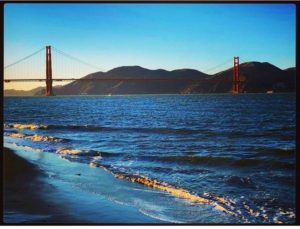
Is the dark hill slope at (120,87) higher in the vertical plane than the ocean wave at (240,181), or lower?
higher

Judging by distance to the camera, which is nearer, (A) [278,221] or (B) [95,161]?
(A) [278,221]

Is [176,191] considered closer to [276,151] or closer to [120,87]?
[276,151]

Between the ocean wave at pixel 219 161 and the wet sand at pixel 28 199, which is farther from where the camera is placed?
the ocean wave at pixel 219 161

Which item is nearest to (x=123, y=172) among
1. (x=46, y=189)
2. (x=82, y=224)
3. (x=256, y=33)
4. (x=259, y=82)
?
(x=46, y=189)

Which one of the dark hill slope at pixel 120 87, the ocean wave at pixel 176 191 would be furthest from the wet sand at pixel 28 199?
the dark hill slope at pixel 120 87

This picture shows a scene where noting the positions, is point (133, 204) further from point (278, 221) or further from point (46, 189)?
point (278, 221)

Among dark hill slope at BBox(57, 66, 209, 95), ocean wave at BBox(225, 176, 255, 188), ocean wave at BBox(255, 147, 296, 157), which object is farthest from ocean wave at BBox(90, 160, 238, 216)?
dark hill slope at BBox(57, 66, 209, 95)

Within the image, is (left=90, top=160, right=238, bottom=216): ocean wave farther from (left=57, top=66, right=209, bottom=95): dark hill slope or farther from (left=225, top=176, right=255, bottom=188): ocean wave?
(left=57, top=66, right=209, bottom=95): dark hill slope

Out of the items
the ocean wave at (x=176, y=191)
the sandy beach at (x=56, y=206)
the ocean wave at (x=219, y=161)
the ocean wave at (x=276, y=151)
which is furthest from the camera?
the ocean wave at (x=276, y=151)

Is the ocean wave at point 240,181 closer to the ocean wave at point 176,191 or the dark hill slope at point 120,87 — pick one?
the ocean wave at point 176,191

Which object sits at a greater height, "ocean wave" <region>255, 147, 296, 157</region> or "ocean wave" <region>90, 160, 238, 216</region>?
"ocean wave" <region>255, 147, 296, 157</region>

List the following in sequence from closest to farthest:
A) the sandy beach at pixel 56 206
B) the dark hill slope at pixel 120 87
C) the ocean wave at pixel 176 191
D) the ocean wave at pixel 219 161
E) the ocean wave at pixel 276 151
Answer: the sandy beach at pixel 56 206, the ocean wave at pixel 176 191, the ocean wave at pixel 219 161, the ocean wave at pixel 276 151, the dark hill slope at pixel 120 87
